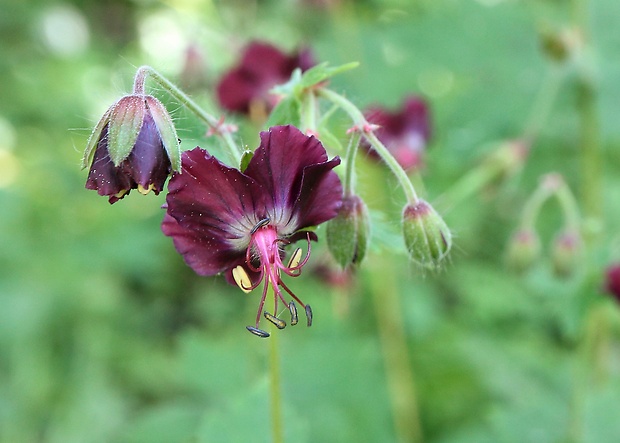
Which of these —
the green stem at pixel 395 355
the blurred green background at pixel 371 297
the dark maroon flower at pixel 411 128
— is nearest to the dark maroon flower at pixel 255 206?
the blurred green background at pixel 371 297

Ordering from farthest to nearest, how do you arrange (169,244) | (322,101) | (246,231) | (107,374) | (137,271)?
(169,244) → (137,271) → (107,374) → (322,101) → (246,231)

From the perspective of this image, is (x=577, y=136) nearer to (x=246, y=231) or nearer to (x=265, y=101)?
(x=265, y=101)

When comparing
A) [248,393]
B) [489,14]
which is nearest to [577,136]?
[489,14]

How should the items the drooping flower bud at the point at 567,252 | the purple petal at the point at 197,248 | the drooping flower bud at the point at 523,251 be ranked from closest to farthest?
1. the purple petal at the point at 197,248
2. the drooping flower bud at the point at 567,252
3. the drooping flower bud at the point at 523,251

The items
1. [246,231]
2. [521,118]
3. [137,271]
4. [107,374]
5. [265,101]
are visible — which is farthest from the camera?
[137,271]

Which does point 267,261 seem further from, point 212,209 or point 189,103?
point 189,103

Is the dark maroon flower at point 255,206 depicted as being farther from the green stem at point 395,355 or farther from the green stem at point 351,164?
the green stem at point 395,355

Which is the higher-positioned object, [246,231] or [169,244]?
[169,244]

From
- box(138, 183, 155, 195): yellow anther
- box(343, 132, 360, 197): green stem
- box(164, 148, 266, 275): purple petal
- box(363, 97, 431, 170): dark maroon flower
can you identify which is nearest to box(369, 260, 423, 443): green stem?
box(363, 97, 431, 170): dark maroon flower
